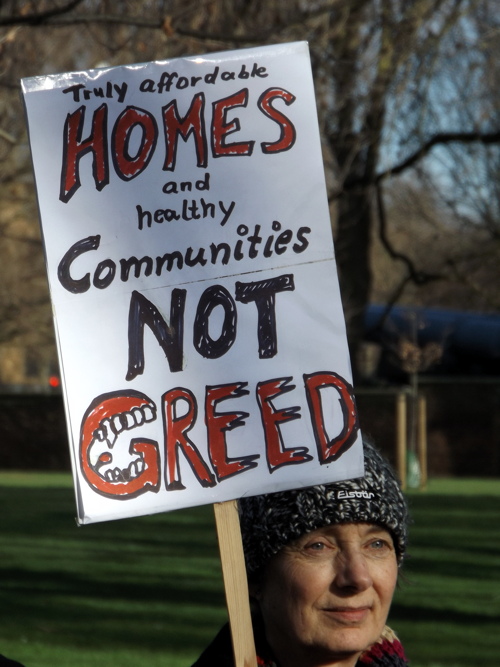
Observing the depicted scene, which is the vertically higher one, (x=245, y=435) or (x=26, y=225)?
(x=26, y=225)

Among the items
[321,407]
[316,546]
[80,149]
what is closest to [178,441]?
[321,407]

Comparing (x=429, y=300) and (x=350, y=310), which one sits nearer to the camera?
(x=350, y=310)

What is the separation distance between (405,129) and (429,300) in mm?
17785

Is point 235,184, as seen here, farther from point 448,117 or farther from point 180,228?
point 448,117

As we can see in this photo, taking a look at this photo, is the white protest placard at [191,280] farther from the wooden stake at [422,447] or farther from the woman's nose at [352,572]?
the wooden stake at [422,447]

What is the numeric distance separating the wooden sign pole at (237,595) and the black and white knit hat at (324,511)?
6cm

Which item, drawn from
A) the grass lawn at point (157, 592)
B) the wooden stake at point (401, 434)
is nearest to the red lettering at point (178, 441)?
the grass lawn at point (157, 592)

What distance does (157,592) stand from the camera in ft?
29.4

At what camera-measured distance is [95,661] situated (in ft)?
21.8

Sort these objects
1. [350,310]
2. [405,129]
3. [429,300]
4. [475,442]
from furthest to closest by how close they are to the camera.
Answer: [429,300] < [475,442] < [350,310] < [405,129]

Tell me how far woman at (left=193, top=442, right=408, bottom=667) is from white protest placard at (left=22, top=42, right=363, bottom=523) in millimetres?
99

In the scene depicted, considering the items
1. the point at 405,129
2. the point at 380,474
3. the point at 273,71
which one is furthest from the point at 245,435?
the point at 405,129

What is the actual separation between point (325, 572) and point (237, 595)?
0.62 ft

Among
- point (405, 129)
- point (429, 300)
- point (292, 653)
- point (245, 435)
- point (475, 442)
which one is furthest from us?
point (429, 300)
